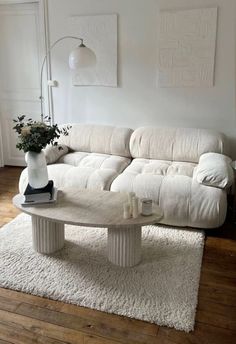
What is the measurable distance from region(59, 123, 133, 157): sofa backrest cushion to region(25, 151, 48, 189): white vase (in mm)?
1401

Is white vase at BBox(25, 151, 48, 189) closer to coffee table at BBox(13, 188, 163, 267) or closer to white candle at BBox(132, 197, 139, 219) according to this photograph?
coffee table at BBox(13, 188, 163, 267)

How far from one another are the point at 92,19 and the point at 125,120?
130 cm

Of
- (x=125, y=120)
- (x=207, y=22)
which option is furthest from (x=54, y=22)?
(x=207, y=22)

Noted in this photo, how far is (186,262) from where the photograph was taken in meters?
2.54

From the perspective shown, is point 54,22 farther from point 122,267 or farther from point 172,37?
point 122,267

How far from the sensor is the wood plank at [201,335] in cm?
183

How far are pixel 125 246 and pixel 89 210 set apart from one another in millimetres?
373

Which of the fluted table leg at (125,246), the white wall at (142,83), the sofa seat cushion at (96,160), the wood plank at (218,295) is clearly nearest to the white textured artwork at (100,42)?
the white wall at (142,83)

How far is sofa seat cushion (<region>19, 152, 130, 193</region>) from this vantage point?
326 cm

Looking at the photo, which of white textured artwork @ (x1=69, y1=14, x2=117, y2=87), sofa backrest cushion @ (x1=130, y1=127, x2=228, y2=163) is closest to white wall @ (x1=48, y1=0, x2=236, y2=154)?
white textured artwork @ (x1=69, y1=14, x2=117, y2=87)

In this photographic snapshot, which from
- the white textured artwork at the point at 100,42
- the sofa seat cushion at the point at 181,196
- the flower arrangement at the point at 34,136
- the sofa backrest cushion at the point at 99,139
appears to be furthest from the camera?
the white textured artwork at the point at 100,42

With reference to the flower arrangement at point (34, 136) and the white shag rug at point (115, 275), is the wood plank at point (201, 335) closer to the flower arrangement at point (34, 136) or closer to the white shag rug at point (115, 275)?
the white shag rug at point (115, 275)

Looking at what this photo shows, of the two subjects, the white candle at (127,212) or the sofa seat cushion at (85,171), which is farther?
the sofa seat cushion at (85,171)

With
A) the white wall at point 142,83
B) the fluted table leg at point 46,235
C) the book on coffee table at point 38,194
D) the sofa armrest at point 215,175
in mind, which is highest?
the white wall at point 142,83
